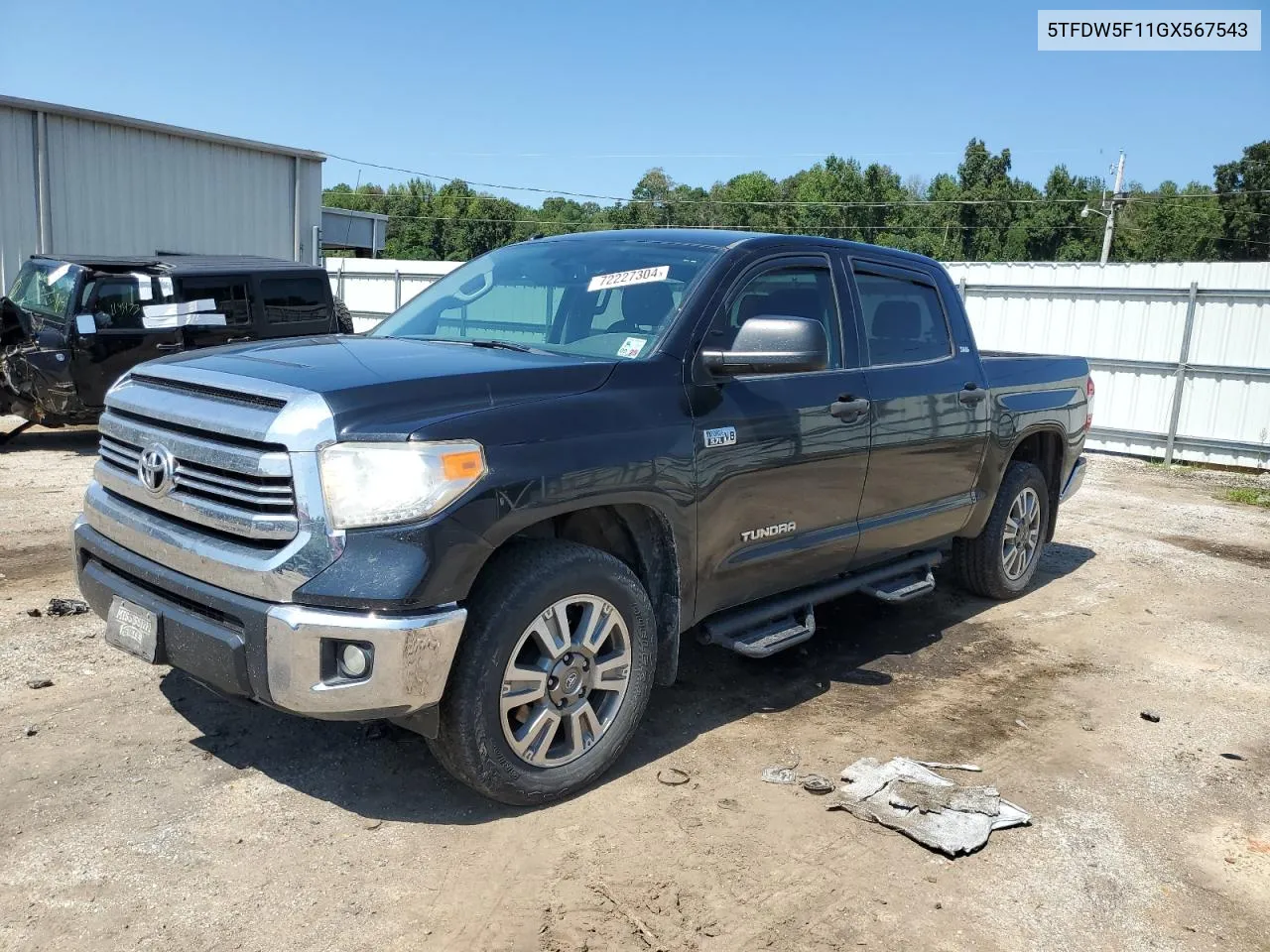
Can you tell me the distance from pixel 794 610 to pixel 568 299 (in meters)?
1.64

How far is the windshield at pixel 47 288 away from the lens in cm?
998

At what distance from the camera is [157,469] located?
10.7 ft

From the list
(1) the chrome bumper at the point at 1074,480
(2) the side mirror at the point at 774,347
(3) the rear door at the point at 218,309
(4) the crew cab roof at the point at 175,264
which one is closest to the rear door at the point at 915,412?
(2) the side mirror at the point at 774,347

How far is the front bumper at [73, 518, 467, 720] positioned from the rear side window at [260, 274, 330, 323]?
865 centimetres

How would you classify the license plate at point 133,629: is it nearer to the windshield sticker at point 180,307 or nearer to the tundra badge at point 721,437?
the tundra badge at point 721,437

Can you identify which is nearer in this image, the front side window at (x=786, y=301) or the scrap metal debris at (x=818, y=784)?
the scrap metal debris at (x=818, y=784)

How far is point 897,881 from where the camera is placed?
10.3 ft

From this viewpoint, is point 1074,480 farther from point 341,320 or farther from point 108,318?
point 108,318

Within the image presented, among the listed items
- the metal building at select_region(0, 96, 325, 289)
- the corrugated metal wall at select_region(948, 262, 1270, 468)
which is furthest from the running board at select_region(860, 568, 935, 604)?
the metal building at select_region(0, 96, 325, 289)

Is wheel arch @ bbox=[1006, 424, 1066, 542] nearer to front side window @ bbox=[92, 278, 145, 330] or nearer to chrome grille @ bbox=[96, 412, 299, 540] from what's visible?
chrome grille @ bbox=[96, 412, 299, 540]

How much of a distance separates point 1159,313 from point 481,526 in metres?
12.8

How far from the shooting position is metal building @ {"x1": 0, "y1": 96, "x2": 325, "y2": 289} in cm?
1486

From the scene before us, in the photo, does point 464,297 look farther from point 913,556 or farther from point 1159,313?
point 1159,313

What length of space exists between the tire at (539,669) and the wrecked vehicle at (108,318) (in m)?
8.03
